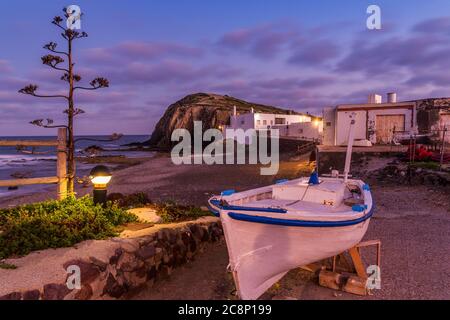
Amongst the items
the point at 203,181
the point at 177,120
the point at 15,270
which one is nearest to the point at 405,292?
the point at 15,270

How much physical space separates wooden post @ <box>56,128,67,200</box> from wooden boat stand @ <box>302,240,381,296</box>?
21.6 ft

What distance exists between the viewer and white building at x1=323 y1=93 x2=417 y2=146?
28438 mm

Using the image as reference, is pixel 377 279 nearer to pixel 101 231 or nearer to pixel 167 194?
pixel 101 231

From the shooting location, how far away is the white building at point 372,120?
28.4 meters

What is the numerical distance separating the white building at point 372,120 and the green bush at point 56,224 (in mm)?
25325

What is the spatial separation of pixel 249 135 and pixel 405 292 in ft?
173

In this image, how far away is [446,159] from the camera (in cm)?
2106

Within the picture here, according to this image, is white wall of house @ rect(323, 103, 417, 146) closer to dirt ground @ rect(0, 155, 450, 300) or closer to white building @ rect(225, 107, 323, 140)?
white building @ rect(225, 107, 323, 140)

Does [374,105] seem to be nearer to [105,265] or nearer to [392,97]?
[392,97]

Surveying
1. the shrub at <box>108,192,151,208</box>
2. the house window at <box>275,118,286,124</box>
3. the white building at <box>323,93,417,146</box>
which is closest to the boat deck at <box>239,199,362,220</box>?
the shrub at <box>108,192,151,208</box>

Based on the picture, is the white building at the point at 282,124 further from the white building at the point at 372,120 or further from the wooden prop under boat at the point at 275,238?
the wooden prop under boat at the point at 275,238

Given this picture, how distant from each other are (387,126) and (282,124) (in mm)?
34306
